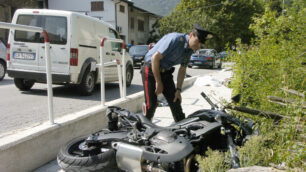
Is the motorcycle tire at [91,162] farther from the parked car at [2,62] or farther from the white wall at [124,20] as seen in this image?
the white wall at [124,20]

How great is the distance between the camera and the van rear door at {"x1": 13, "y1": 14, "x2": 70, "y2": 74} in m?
6.89

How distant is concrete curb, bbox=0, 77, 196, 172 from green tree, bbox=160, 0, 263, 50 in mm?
36403

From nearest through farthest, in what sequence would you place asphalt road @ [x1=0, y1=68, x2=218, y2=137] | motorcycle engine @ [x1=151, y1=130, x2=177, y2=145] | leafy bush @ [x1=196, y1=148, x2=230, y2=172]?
leafy bush @ [x1=196, y1=148, x2=230, y2=172], motorcycle engine @ [x1=151, y1=130, x2=177, y2=145], asphalt road @ [x1=0, y1=68, x2=218, y2=137]

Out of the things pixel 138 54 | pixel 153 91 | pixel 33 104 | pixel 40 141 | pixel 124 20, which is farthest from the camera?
pixel 124 20

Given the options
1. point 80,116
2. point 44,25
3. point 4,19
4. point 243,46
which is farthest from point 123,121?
point 4,19

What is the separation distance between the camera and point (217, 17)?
1646 inches

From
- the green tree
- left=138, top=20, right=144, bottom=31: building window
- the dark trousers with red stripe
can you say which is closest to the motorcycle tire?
the dark trousers with red stripe

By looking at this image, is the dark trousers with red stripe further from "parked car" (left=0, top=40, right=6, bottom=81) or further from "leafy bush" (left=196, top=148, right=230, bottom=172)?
"parked car" (left=0, top=40, right=6, bottom=81)

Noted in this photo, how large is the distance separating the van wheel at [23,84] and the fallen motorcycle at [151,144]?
17.9ft

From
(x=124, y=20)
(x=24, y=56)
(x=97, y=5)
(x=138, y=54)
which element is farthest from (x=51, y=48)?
(x=124, y=20)

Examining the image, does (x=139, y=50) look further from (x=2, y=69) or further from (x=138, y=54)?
(x=2, y=69)

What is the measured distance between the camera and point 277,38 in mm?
4836

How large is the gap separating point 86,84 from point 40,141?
432cm

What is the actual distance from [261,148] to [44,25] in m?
6.07
